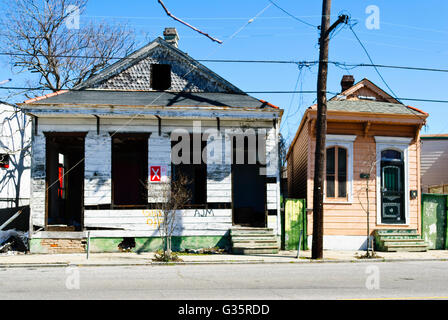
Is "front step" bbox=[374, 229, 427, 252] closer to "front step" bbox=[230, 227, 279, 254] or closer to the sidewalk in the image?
the sidewalk

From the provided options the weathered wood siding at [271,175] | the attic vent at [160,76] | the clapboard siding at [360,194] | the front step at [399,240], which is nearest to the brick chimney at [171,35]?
the attic vent at [160,76]

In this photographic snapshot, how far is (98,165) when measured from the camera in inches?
634

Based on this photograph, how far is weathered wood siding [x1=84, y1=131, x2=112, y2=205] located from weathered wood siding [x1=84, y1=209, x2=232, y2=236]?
682 millimetres

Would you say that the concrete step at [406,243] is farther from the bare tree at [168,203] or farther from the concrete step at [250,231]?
the bare tree at [168,203]

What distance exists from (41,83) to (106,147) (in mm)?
14880

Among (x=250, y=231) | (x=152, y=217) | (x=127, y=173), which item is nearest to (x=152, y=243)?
(x=152, y=217)

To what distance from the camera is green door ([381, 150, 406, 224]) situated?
17469 millimetres

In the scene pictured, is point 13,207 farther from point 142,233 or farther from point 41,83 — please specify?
point 41,83

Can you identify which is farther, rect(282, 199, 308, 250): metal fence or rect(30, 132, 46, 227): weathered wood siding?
rect(282, 199, 308, 250): metal fence

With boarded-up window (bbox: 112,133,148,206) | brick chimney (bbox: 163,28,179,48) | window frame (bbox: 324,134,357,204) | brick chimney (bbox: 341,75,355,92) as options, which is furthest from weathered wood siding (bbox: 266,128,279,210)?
brick chimney (bbox: 163,28,179,48)

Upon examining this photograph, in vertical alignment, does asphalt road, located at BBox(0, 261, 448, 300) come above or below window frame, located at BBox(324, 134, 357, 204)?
below

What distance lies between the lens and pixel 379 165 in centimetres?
1750

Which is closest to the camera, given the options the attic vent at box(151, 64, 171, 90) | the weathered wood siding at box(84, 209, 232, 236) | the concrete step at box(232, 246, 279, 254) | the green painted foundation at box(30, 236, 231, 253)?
the concrete step at box(232, 246, 279, 254)

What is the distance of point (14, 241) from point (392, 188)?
1394 centimetres
